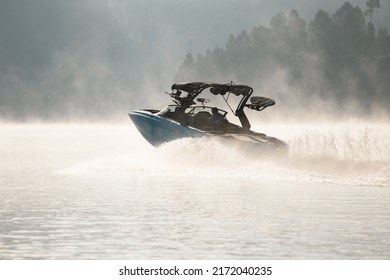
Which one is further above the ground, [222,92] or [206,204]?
[222,92]

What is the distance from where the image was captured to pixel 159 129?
34.1m

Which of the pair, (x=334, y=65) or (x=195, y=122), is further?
(x=334, y=65)

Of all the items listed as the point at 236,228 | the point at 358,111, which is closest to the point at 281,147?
the point at 236,228

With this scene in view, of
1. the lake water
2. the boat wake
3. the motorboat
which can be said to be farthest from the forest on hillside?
the lake water

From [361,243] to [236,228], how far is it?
2830mm

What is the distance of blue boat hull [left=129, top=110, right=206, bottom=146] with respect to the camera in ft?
108

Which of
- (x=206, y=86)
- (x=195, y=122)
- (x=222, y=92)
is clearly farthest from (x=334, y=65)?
(x=195, y=122)

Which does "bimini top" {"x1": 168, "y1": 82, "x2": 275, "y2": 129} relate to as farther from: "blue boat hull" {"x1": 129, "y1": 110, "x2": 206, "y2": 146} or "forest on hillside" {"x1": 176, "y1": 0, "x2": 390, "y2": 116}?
"forest on hillside" {"x1": 176, "y1": 0, "x2": 390, "y2": 116}

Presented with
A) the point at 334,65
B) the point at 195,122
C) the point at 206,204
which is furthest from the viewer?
the point at 334,65

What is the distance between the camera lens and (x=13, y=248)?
1545cm

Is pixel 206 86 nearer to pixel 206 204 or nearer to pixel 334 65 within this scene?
pixel 206 204

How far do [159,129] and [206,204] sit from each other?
1290 centimetres

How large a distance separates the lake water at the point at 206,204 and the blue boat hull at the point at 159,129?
39 centimetres

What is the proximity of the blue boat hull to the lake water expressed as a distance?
15.5 inches
